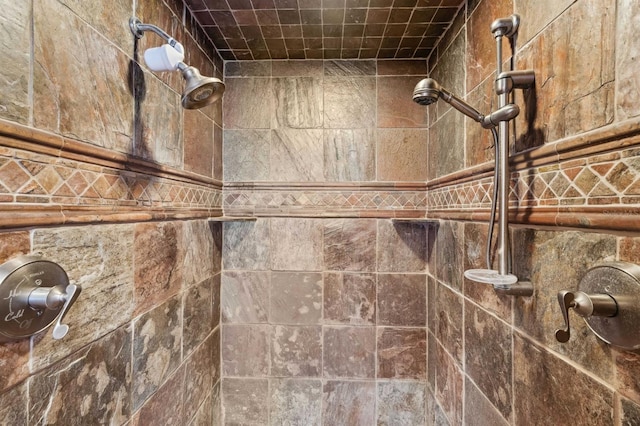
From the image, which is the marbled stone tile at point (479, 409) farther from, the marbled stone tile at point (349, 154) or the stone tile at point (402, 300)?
the marbled stone tile at point (349, 154)

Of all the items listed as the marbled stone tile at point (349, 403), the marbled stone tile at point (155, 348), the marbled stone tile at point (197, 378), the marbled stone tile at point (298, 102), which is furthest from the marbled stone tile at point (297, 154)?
the marbled stone tile at point (349, 403)

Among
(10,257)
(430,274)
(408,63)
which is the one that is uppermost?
(408,63)

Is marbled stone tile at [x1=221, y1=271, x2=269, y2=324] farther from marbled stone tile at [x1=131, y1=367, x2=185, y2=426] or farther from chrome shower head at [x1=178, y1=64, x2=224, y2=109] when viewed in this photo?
chrome shower head at [x1=178, y1=64, x2=224, y2=109]

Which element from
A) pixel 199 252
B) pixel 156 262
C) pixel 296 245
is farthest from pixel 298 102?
pixel 156 262

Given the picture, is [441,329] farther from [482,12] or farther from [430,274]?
[482,12]

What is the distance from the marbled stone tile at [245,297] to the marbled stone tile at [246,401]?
347mm

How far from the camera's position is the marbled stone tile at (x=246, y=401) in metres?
1.52

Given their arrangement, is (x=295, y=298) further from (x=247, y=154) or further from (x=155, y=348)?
(x=247, y=154)

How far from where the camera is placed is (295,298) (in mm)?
1527

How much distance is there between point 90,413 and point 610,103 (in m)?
1.40

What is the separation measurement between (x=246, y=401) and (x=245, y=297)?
573 millimetres

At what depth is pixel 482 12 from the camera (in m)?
1.00

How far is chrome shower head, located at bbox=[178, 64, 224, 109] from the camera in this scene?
77 centimetres

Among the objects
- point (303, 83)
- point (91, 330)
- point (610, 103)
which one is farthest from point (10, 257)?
point (303, 83)
